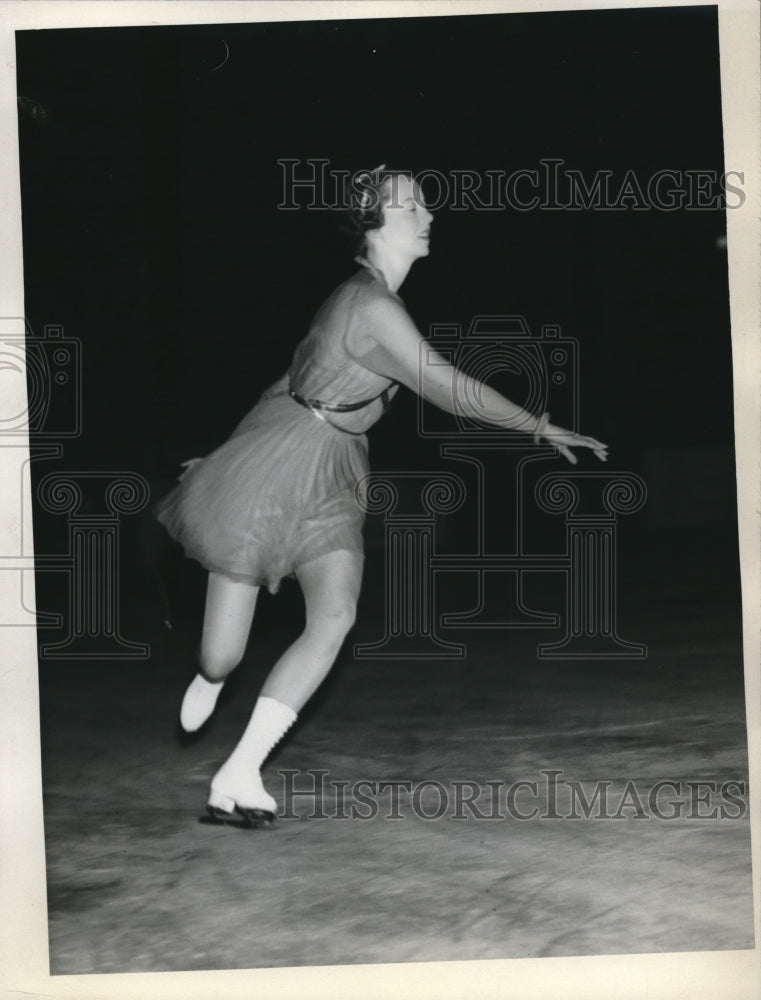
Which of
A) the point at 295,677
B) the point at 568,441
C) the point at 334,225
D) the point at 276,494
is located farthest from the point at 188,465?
the point at 568,441

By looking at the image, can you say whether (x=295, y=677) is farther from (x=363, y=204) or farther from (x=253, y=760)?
(x=363, y=204)

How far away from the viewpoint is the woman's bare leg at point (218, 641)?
366 centimetres

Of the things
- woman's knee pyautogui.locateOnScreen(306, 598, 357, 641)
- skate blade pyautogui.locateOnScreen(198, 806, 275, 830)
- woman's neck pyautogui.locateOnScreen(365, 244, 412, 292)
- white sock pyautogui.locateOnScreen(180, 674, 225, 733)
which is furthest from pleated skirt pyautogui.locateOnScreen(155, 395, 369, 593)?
skate blade pyautogui.locateOnScreen(198, 806, 275, 830)

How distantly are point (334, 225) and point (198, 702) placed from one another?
124 centimetres

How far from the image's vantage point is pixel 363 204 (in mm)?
3643

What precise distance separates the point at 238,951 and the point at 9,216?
1.88 meters

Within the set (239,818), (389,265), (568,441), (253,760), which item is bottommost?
(239,818)

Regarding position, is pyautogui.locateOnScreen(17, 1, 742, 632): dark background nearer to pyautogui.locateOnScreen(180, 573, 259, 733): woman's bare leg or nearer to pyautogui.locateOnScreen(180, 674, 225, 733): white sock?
pyautogui.locateOnScreen(180, 573, 259, 733): woman's bare leg

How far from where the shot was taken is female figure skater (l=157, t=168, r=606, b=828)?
364 centimetres

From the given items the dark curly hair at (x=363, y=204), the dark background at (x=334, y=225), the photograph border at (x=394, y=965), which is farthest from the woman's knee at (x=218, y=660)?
the dark curly hair at (x=363, y=204)

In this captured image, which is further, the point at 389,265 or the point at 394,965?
the point at 389,265

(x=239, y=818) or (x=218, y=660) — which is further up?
(x=218, y=660)

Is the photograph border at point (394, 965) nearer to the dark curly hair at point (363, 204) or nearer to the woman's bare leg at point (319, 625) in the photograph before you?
the dark curly hair at point (363, 204)

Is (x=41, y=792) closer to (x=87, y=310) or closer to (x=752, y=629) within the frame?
(x=87, y=310)
